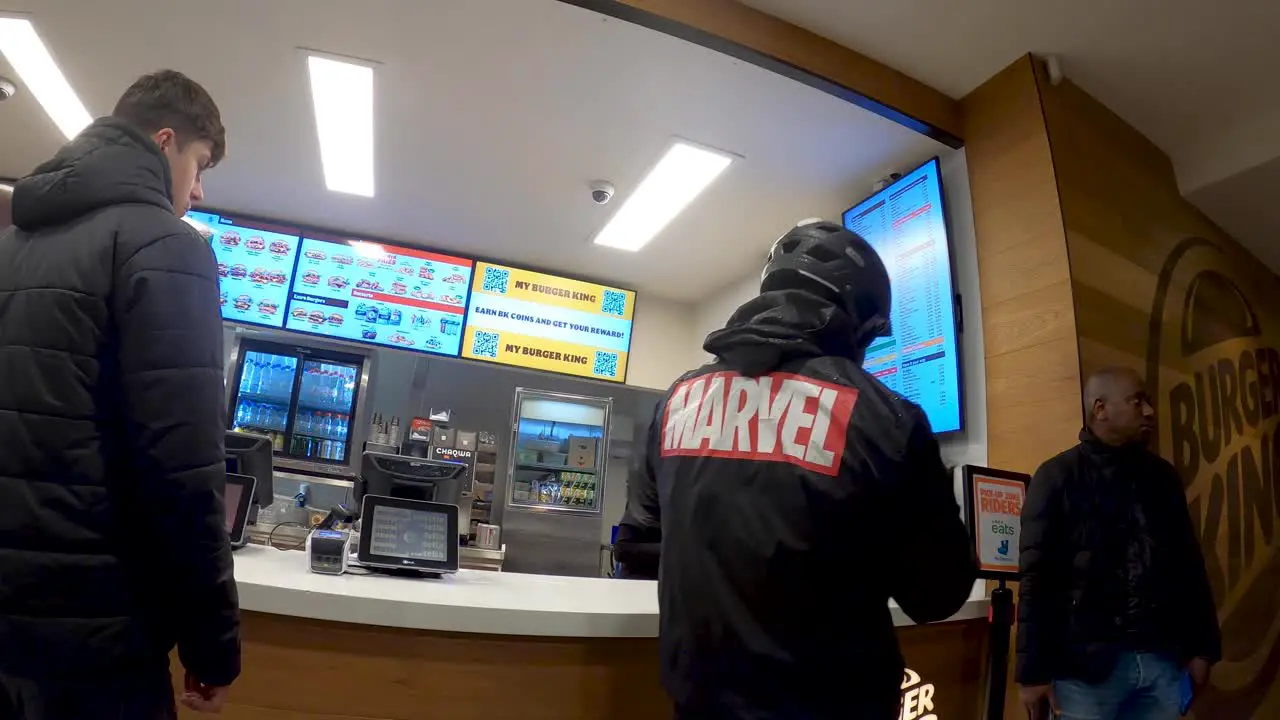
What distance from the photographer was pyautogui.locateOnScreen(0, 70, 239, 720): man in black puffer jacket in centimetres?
91

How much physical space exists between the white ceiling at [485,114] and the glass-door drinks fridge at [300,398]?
103cm

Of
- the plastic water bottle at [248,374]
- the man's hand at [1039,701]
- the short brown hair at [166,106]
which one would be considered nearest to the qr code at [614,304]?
the plastic water bottle at [248,374]

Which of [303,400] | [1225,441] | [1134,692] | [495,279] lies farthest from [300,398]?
[1225,441]

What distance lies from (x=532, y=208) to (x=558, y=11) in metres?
1.83

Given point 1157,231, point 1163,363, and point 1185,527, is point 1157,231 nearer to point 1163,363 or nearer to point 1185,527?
point 1163,363

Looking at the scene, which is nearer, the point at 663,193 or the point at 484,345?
the point at 663,193

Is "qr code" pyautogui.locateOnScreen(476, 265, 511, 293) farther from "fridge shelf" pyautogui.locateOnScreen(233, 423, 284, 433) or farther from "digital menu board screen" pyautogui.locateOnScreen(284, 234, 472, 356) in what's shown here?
"fridge shelf" pyautogui.locateOnScreen(233, 423, 284, 433)

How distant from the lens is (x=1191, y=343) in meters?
3.09

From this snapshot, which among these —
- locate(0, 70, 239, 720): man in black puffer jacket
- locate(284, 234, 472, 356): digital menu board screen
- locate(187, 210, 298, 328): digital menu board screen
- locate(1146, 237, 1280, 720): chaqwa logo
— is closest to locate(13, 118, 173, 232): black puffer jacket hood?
locate(0, 70, 239, 720): man in black puffer jacket

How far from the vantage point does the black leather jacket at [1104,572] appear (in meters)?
2.04

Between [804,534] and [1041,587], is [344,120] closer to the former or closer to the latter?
[804,534]

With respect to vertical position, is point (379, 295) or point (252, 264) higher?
point (252, 264)

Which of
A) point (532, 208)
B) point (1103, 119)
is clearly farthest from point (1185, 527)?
point (532, 208)

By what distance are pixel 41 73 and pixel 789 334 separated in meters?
4.26
